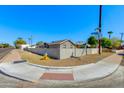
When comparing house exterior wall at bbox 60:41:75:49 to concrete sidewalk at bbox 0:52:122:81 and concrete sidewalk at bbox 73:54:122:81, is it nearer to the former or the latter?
concrete sidewalk at bbox 73:54:122:81

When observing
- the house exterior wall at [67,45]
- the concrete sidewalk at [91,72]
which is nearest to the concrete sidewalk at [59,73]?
the concrete sidewalk at [91,72]

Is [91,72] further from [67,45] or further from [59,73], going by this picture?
[67,45]

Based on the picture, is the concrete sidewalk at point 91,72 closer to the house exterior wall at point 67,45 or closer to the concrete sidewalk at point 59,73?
the concrete sidewalk at point 59,73

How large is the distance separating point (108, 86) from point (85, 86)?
3.13 feet

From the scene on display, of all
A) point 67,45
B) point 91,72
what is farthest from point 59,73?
point 67,45

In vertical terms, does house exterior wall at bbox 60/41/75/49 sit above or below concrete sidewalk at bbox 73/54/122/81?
above

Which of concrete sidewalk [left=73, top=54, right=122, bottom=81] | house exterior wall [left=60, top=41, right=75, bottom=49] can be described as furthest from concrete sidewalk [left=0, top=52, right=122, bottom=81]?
house exterior wall [left=60, top=41, right=75, bottom=49]

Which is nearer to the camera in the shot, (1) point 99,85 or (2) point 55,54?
(1) point 99,85

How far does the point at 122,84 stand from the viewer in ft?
20.4
